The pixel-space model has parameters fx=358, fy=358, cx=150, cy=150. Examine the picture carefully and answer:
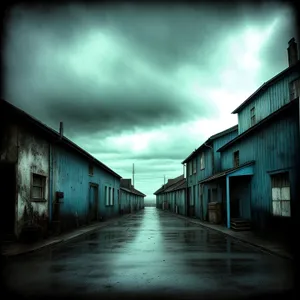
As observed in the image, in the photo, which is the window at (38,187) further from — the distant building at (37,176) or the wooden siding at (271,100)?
the wooden siding at (271,100)

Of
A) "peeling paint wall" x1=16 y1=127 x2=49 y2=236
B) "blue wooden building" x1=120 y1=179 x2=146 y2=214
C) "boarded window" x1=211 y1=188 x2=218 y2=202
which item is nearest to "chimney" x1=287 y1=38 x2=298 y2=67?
"boarded window" x1=211 y1=188 x2=218 y2=202

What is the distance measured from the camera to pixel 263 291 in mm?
6074

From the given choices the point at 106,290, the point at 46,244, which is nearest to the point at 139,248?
the point at 46,244

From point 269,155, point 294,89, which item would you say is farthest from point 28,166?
point 294,89

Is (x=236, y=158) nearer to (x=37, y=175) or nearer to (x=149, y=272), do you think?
(x=37, y=175)

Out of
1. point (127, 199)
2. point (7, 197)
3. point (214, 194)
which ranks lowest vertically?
point (127, 199)

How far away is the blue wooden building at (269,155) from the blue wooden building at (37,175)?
337 inches

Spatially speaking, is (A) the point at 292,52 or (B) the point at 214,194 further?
(B) the point at 214,194

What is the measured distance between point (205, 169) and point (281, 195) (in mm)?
16302

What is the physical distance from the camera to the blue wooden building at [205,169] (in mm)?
27391

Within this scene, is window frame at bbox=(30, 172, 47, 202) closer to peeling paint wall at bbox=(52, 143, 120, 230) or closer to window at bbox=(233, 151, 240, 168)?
peeling paint wall at bbox=(52, 143, 120, 230)

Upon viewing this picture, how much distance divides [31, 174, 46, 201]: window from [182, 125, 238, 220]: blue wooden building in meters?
13.1

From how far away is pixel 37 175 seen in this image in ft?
48.9

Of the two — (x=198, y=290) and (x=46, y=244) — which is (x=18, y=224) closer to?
(x=46, y=244)
